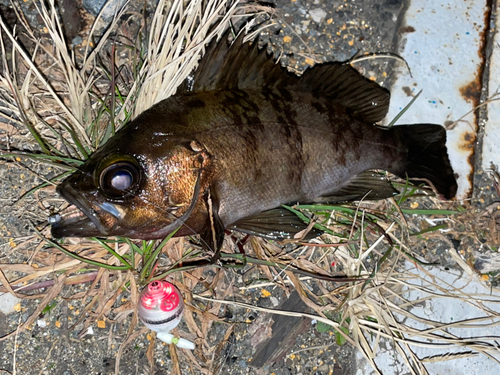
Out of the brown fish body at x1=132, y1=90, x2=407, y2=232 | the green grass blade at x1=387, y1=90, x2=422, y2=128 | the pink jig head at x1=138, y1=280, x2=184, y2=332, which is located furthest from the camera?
the green grass blade at x1=387, y1=90, x2=422, y2=128

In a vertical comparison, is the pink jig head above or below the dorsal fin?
below

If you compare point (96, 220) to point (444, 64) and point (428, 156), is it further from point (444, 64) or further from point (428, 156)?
point (444, 64)

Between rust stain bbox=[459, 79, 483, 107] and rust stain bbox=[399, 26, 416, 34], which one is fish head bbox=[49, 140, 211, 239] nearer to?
rust stain bbox=[399, 26, 416, 34]

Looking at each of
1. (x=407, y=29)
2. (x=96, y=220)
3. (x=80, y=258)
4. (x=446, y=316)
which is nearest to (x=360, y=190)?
(x=446, y=316)

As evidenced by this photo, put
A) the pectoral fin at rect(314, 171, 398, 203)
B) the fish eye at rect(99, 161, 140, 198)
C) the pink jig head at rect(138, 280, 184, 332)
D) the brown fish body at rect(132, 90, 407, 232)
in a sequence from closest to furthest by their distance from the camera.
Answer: the fish eye at rect(99, 161, 140, 198) < the brown fish body at rect(132, 90, 407, 232) < the pink jig head at rect(138, 280, 184, 332) < the pectoral fin at rect(314, 171, 398, 203)

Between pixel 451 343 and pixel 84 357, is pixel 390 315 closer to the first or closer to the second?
pixel 451 343

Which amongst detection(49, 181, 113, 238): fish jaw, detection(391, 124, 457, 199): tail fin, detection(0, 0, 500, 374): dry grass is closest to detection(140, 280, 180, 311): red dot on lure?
detection(0, 0, 500, 374): dry grass

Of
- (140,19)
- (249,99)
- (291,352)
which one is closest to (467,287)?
(291,352)

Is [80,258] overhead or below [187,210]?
below
